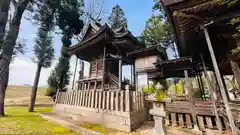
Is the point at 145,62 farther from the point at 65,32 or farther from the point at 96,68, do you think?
the point at 65,32

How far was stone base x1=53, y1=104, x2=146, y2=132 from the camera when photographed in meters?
4.49

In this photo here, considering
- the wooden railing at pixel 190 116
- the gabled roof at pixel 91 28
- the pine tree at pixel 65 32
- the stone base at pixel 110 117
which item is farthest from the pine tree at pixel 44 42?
the wooden railing at pixel 190 116

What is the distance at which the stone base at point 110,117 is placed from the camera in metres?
4.49

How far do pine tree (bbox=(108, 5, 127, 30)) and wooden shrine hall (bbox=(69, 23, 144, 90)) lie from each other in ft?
37.9

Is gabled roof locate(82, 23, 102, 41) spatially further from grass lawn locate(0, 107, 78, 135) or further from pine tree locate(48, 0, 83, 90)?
grass lawn locate(0, 107, 78, 135)

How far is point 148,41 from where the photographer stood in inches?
723

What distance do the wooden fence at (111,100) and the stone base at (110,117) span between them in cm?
18

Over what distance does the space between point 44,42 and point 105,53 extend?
22.5 feet

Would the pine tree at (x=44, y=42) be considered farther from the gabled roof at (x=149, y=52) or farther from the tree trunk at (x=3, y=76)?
the gabled roof at (x=149, y=52)

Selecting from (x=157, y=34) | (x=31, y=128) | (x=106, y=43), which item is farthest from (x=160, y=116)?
(x=157, y=34)

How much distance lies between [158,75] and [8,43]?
9412mm

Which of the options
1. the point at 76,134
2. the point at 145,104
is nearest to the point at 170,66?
the point at 145,104

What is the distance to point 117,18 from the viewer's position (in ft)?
79.6

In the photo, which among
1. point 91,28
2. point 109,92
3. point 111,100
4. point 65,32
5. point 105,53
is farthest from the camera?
point 65,32
